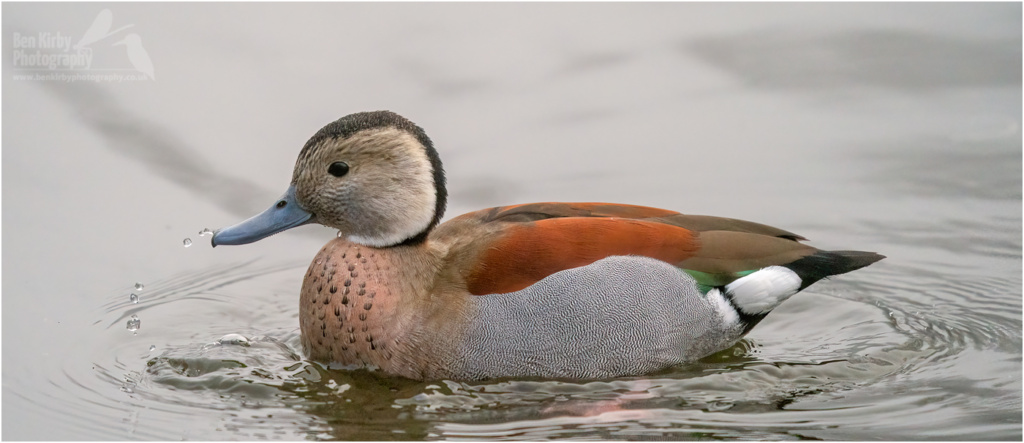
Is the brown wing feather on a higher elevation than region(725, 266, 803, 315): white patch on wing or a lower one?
higher

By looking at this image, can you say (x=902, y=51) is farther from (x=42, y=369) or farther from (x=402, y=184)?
(x=42, y=369)

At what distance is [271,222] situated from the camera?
6.34 m

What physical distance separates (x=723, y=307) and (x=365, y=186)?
2057 millimetres

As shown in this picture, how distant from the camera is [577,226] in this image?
6.26 m

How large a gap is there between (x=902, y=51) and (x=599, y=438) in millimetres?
6683

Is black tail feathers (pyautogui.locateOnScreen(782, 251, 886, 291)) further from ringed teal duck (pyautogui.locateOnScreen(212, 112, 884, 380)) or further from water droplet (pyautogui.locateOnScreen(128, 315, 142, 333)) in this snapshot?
water droplet (pyautogui.locateOnScreen(128, 315, 142, 333))

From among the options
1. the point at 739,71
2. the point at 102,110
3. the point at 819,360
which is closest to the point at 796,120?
the point at 739,71

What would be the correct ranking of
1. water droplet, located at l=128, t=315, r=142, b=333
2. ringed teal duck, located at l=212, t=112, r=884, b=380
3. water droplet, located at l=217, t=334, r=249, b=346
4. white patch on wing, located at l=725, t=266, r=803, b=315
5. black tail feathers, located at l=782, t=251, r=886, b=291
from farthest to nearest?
water droplet, located at l=128, t=315, r=142, b=333, water droplet, located at l=217, t=334, r=249, b=346, black tail feathers, located at l=782, t=251, r=886, b=291, white patch on wing, located at l=725, t=266, r=803, b=315, ringed teal duck, located at l=212, t=112, r=884, b=380

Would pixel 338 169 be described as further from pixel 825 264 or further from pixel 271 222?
pixel 825 264

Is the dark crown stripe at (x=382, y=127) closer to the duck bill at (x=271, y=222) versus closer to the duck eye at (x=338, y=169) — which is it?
the duck eye at (x=338, y=169)

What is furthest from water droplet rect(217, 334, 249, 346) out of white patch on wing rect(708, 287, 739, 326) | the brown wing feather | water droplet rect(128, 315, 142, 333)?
white patch on wing rect(708, 287, 739, 326)

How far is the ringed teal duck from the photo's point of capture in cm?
606

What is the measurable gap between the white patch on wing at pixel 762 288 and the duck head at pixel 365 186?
1686mm

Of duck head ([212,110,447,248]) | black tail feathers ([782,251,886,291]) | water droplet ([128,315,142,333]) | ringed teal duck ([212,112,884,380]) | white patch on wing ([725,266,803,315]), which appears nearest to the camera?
ringed teal duck ([212,112,884,380])
